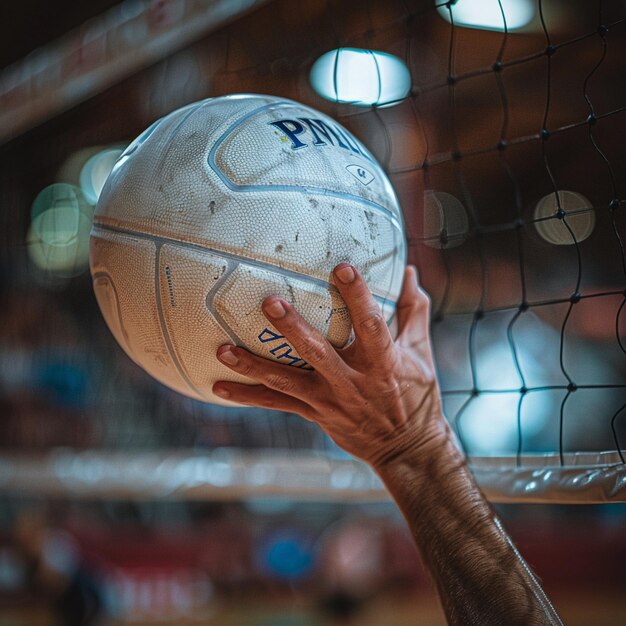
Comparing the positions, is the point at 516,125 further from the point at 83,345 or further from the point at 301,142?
the point at 301,142

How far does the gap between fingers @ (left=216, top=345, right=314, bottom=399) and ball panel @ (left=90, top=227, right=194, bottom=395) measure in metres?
0.13

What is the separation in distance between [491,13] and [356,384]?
18.2 ft

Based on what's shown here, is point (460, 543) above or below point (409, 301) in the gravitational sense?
below

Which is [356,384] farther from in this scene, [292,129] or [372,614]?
[372,614]

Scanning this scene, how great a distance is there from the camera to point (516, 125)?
24.5 feet

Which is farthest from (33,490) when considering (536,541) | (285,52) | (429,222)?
(429,222)

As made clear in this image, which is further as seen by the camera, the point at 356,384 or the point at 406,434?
the point at 406,434

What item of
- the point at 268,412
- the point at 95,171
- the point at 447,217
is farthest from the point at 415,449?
the point at 95,171

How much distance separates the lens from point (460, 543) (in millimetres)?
1106

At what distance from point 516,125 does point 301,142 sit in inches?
268

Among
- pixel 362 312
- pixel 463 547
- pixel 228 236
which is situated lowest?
pixel 463 547

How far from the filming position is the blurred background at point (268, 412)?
2.53 metres

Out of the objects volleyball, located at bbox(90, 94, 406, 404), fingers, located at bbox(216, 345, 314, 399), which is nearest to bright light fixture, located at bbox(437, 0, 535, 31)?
volleyball, located at bbox(90, 94, 406, 404)

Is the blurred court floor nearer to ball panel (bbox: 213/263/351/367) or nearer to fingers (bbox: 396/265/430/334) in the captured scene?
fingers (bbox: 396/265/430/334)
